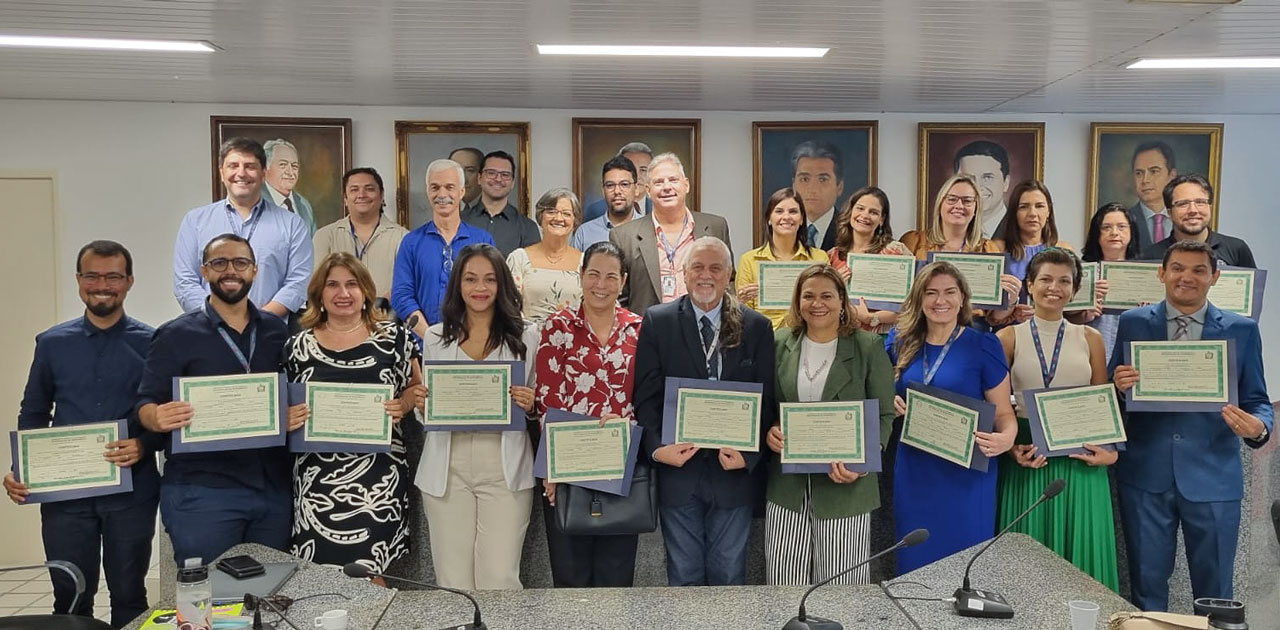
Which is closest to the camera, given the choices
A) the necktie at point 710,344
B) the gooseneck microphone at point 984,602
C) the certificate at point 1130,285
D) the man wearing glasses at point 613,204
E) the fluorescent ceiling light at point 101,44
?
the gooseneck microphone at point 984,602

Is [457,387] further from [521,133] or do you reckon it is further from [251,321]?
[521,133]

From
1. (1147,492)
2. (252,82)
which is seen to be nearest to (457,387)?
(1147,492)

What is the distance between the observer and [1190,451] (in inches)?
143

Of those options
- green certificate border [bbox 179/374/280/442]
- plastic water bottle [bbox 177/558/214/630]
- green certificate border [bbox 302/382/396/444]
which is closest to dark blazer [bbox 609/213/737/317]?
green certificate border [bbox 302/382/396/444]

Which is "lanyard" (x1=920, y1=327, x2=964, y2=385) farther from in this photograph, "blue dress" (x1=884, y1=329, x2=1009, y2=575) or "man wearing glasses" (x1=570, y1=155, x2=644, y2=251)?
"man wearing glasses" (x1=570, y1=155, x2=644, y2=251)

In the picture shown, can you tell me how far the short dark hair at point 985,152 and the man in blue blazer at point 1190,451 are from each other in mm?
3324

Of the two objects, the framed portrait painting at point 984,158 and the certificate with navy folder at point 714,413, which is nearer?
the certificate with navy folder at point 714,413

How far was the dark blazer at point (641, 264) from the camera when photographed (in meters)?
4.67

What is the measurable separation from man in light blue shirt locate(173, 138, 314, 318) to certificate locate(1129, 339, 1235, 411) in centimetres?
391

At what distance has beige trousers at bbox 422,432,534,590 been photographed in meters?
3.44

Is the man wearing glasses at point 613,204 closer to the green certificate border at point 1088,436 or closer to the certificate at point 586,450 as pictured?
the certificate at point 586,450

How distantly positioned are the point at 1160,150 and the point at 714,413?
5472 mm

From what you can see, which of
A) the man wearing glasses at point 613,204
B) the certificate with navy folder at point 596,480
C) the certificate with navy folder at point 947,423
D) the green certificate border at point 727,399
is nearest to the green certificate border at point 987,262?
the certificate with navy folder at point 947,423

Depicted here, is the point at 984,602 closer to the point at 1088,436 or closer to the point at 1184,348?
the point at 1088,436
